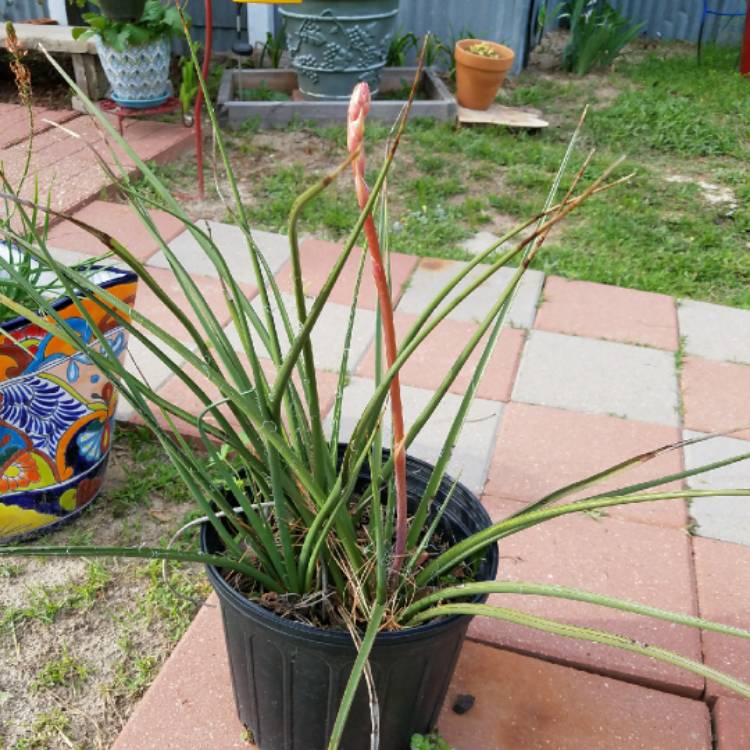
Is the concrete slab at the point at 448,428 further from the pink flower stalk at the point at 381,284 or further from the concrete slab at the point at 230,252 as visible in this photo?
the pink flower stalk at the point at 381,284

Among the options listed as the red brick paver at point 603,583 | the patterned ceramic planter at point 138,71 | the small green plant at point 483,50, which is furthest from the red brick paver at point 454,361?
the small green plant at point 483,50

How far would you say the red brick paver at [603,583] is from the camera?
5.54 feet

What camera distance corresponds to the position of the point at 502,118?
4.71m

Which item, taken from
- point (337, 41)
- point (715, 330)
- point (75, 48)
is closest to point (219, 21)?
point (337, 41)

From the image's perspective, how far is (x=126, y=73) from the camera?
13.3ft

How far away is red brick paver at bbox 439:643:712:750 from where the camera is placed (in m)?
1.53

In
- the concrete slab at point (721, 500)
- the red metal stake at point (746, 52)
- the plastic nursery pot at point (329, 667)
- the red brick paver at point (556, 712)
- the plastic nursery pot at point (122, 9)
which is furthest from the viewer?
the red metal stake at point (746, 52)

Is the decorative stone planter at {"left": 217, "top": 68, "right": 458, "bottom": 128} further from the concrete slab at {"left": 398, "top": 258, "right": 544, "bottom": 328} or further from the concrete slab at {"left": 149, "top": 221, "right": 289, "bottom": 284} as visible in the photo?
the concrete slab at {"left": 398, "top": 258, "right": 544, "bottom": 328}

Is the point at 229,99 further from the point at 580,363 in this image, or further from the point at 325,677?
the point at 325,677

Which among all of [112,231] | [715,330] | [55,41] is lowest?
[715,330]

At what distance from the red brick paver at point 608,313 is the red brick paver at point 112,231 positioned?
1422 mm

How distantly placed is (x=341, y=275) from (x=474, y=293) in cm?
48

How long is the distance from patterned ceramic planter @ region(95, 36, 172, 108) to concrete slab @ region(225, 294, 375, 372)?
1.73m

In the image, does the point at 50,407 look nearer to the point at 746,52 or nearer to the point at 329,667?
the point at 329,667
